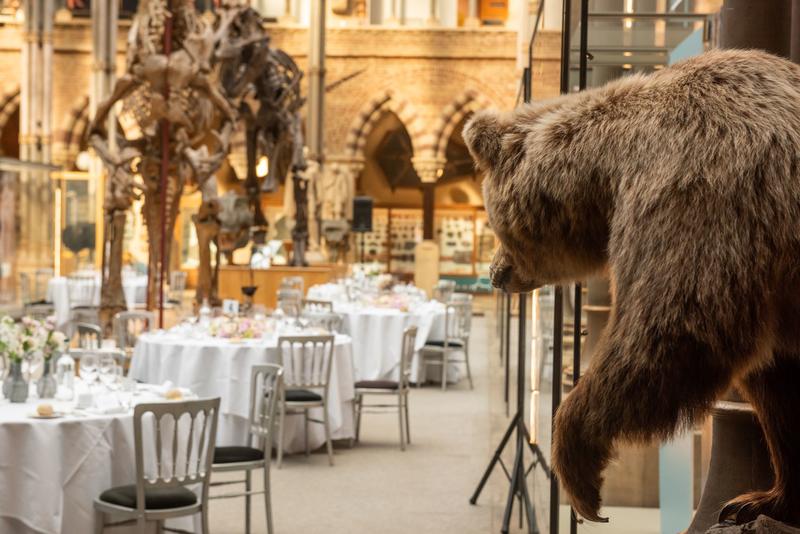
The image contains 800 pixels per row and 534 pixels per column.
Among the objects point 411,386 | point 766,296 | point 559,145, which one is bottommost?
point 411,386

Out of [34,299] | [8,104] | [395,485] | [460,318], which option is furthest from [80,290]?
[8,104]

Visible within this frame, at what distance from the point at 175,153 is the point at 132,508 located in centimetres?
543

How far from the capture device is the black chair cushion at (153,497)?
439 centimetres

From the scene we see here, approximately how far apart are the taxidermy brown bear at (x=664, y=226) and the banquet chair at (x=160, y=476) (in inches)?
131

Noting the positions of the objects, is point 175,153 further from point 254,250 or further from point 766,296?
point 766,296

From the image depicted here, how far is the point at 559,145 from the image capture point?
115 centimetres

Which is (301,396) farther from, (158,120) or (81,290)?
(81,290)

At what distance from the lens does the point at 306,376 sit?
7.32 m

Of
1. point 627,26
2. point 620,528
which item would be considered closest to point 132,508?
point 620,528

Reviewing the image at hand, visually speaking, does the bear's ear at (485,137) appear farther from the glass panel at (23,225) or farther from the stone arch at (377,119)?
the stone arch at (377,119)

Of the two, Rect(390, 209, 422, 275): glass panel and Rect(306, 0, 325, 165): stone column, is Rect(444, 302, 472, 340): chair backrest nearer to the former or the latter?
Rect(306, 0, 325, 165): stone column

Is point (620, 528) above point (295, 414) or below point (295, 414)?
above

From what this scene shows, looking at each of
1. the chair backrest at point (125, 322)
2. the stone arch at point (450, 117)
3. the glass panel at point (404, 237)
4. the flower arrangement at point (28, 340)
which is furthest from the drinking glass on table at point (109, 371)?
the glass panel at point (404, 237)

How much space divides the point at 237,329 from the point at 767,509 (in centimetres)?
642
